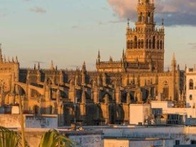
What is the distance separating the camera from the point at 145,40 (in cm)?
13475

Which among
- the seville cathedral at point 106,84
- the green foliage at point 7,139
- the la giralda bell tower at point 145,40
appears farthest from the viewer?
the la giralda bell tower at point 145,40

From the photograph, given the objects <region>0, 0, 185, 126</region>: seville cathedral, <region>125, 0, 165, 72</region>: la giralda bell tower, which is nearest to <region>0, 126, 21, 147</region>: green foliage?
<region>0, 0, 185, 126</region>: seville cathedral

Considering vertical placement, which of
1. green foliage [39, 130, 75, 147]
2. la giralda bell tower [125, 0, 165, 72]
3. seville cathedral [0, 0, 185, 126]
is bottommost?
green foliage [39, 130, 75, 147]

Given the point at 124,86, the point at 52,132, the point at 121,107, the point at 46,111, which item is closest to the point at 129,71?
the point at 124,86

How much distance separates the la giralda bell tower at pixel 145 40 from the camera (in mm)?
134125

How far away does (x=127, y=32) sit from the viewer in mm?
139125

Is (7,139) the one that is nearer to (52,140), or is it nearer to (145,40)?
(52,140)

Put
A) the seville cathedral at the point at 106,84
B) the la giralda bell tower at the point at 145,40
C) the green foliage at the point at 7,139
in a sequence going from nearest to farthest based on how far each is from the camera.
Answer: the green foliage at the point at 7,139 → the seville cathedral at the point at 106,84 → the la giralda bell tower at the point at 145,40

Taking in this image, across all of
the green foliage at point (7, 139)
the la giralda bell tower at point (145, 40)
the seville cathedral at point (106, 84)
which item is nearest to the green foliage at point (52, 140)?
the green foliage at point (7, 139)

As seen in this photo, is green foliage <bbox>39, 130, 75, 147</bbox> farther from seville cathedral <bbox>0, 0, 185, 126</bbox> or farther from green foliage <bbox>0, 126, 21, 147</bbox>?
seville cathedral <bbox>0, 0, 185, 126</bbox>

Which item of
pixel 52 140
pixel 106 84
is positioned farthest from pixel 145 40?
Result: pixel 52 140

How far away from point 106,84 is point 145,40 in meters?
20.4

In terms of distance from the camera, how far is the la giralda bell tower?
134125mm

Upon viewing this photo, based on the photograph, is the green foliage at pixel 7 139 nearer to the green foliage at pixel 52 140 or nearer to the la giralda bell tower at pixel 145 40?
the green foliage at pixel 52 140
